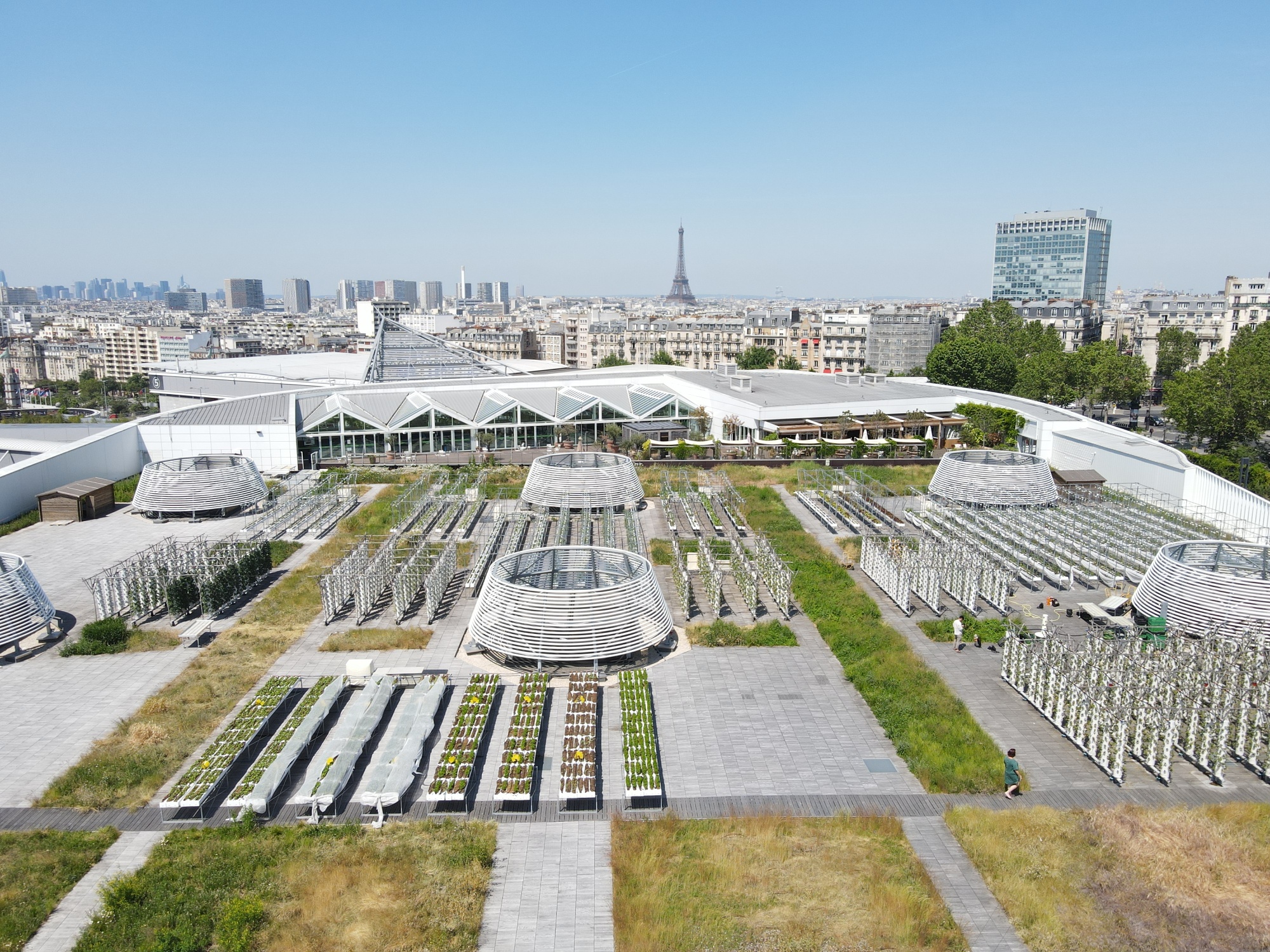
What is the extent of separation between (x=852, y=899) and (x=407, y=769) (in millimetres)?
6220

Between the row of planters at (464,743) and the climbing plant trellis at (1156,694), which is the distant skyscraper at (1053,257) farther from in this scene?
the row of planters at (464,743)

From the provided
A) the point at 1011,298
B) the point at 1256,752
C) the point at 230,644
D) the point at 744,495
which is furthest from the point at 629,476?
the point at 1011,298

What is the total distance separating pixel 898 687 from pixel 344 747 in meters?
9.35

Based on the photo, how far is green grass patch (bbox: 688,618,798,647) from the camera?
18.0 meters

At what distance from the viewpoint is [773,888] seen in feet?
34.0

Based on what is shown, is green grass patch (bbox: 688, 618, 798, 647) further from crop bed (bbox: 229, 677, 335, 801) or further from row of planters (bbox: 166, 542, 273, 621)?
row of planters (bbox: 166, 542, 273, 621)

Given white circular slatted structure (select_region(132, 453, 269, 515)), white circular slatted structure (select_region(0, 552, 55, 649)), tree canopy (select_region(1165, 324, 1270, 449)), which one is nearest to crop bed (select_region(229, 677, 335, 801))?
white circular slatted structure (select_region(0, 552, 55, 649))

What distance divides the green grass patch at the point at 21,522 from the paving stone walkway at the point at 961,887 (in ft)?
86.0

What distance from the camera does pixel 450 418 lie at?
38719 millimetres

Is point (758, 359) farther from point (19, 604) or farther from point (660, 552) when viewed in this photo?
point (19, 604)

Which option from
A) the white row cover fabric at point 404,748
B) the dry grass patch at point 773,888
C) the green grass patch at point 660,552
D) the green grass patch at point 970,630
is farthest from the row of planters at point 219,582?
the green grass patch at point 970,630

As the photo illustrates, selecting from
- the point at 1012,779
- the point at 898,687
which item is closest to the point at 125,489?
the point at 898,687

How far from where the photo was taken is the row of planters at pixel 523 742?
1206 centimetres

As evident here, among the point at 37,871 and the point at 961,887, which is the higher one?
the point at 37,871
